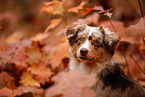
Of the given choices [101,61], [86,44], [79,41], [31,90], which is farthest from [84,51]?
[31,90]

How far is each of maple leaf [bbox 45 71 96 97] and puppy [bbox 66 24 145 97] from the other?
113cm

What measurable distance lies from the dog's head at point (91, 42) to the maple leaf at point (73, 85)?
1.13 meters

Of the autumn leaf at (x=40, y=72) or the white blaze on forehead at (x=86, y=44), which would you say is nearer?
the white blaze on forehead at (x=86, y=44)

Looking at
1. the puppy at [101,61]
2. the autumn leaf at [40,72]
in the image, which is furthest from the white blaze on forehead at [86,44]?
the autumn leaf at [40,72]

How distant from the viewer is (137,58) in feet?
17.9

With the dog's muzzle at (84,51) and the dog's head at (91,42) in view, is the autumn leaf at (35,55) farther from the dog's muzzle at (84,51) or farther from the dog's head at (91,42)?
the dog's muzzle at (84,51)

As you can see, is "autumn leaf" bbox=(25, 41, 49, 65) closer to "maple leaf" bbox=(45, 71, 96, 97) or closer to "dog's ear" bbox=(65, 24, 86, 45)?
"dog's ear" bbox=(65, 24, 86, 45)

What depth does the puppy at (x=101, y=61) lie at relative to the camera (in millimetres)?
2889

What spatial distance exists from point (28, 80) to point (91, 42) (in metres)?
1.83

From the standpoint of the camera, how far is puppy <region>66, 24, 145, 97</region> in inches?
114

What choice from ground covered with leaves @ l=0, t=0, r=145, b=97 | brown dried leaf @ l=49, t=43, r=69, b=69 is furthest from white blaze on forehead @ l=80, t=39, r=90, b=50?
brown dried leaf @ l=49, t=43, r=69, b=69

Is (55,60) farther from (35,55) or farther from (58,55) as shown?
(35,55)

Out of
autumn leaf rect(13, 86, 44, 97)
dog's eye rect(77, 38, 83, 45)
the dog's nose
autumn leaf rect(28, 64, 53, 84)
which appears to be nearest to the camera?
the dog's nose

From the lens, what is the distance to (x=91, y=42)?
308 cm
